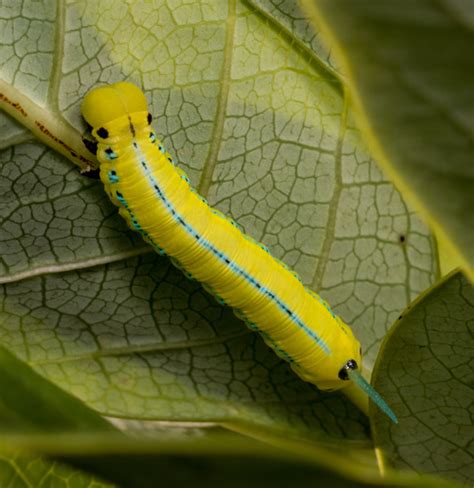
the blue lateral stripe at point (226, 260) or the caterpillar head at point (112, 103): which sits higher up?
the caterpillar head at point (112, 103)

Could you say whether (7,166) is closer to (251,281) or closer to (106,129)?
(106,129)

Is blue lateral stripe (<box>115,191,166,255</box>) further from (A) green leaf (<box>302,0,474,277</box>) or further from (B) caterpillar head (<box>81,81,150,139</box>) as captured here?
(A) green leaf (<box>302,0,474,277</box>)

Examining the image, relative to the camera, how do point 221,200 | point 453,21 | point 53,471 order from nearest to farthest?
point 453,21
point 53,471
point 221,200

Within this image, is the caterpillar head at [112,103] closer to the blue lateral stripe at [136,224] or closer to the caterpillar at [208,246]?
the caterpillar at [208,246]

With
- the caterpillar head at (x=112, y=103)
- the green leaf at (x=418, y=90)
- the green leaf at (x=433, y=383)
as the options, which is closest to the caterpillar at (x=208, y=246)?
the caterpillar head at (x=112, y=103)

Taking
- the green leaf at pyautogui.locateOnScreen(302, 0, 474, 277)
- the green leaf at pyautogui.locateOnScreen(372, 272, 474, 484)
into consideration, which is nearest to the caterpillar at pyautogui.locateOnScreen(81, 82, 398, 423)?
the green leaf at pyautogui.locateOnScreen(372, 272, 474, 484)

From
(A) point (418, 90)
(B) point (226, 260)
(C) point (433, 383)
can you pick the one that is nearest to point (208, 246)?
(B) point (226, 260)

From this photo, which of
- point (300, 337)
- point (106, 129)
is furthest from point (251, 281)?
point (106, 129)
